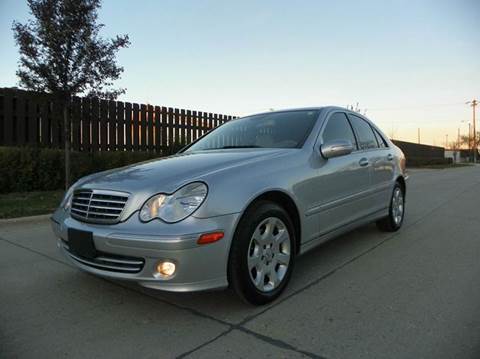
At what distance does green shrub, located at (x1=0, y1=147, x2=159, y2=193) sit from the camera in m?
8.66

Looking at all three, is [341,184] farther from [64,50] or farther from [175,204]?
[64,50]

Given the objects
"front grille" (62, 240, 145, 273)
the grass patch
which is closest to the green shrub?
the grass patch

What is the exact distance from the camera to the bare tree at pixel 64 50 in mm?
7648

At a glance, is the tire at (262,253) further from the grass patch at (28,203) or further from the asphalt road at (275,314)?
the grass patch at (28,203)

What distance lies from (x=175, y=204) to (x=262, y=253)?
0.79 meters

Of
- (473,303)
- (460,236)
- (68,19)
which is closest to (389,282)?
(473,303)

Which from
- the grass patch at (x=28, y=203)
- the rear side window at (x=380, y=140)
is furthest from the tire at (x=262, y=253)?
the grass patch at (x=28, y=203)

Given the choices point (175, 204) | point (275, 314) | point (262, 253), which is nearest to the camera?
point (175, 204)

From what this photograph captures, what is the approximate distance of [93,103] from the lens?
9523 mm

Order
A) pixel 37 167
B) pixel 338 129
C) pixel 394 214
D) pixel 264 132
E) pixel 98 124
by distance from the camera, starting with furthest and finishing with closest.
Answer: pixel 98 124, pixel 37 167, pixel 394 214, pixel 338 129, pixel 264 132

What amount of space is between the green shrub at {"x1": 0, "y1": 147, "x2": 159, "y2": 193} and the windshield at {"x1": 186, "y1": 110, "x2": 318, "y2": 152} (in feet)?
18.8

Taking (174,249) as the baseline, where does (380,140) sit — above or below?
above

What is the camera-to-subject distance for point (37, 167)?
9.11 m

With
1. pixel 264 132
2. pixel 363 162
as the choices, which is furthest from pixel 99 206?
pixel 363 162
